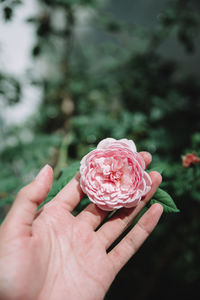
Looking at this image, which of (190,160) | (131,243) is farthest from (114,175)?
(190,160)

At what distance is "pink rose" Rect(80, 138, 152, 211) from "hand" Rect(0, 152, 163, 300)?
0.27 ft

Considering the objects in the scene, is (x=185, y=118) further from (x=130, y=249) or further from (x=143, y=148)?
(x=130, y=249)

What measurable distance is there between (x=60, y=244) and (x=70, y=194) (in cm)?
24

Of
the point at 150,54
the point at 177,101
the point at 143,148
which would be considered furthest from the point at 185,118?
the point at 150,54

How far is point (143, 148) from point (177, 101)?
2.44 feet

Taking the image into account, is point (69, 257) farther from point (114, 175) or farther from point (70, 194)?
point (114, 175)

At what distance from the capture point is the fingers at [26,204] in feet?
2.98

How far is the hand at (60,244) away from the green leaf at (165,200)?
0.10ft

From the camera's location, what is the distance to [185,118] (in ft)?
7.80

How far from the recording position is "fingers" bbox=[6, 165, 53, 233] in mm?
909

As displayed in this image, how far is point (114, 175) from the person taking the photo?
3.71 feet

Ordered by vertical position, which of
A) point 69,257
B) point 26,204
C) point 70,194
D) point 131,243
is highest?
point 26,204

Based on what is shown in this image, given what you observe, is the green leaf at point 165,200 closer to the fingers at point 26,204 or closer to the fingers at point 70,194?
the fingers at point 70,194

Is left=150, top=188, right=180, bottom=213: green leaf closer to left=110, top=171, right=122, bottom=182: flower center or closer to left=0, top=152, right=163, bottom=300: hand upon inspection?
left=0, top=152, right=163, bottom=300: hand
